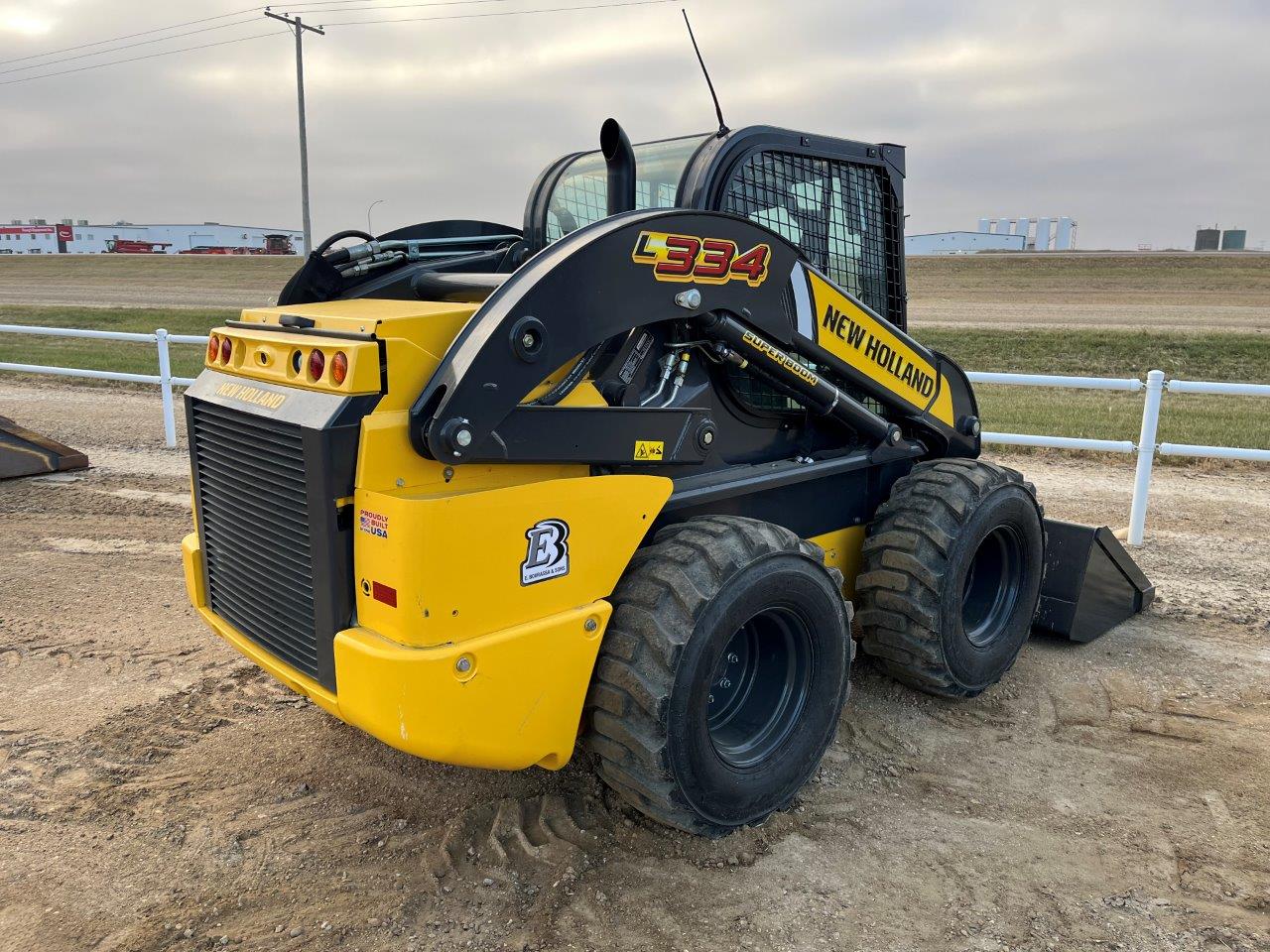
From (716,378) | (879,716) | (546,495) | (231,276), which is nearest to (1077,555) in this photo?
(879,716)

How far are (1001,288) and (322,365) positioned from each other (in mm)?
36322

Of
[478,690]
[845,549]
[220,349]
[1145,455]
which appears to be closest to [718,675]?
[478,690]

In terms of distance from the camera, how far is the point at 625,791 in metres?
3.07

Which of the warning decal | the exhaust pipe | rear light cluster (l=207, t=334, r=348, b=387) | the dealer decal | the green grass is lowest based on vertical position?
the green grass

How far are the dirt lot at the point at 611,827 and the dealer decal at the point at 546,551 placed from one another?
38.7 inches

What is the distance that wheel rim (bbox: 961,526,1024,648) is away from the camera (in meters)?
4.52

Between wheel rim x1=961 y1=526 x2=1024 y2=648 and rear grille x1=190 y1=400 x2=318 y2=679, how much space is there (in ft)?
9.74

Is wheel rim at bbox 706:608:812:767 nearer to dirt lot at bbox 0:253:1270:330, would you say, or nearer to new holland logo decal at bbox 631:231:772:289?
new holland logo decal at bbox 631:231:772:289

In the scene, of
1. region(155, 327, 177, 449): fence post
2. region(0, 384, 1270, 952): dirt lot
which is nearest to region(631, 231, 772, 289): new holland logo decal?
region(0, 384, 1270, 952): dirt lot

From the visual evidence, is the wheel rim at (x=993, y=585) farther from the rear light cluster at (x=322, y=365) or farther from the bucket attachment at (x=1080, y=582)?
the rear light cluster at (x=322, y=365)

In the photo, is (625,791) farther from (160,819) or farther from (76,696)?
(76,696)

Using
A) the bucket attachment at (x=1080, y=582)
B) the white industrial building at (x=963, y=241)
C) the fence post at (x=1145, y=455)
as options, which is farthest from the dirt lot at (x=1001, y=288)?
the white industrial building at (x=963, y=241)

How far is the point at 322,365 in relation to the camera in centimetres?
278

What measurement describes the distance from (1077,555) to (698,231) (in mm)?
3015
